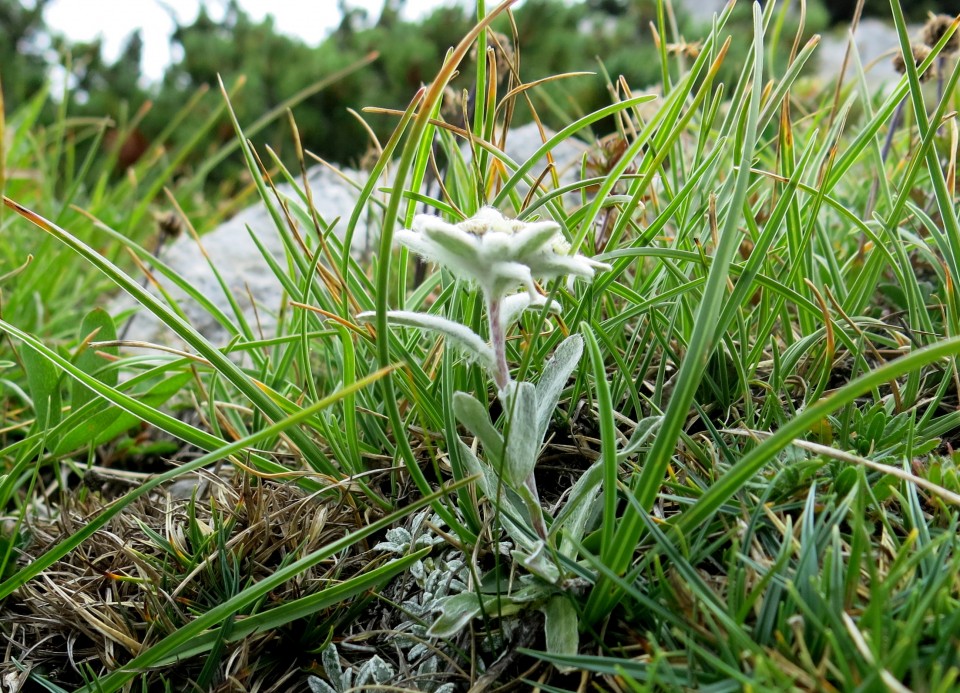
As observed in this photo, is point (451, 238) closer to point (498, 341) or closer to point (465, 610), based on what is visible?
point (498, 341)

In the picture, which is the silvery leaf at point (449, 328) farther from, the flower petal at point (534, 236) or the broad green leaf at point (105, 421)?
the broad green leaf at point (105, 421)

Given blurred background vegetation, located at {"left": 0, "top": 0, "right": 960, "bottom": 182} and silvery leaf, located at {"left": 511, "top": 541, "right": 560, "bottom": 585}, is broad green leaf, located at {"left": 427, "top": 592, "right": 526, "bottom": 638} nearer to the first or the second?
silvery leaf, located at {"left": 511, "top": 541, "right": 560, "bottom": 585}

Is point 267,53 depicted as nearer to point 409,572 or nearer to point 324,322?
point 324,322

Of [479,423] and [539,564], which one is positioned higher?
[479,423]

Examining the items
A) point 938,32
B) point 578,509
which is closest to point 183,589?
point 578,509

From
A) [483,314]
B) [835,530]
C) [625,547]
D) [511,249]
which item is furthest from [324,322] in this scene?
[835,530]

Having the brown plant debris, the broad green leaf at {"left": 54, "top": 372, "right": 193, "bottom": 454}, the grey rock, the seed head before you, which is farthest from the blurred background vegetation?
the brown plant debris

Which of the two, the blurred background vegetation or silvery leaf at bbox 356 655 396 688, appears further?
the blurred background vegetation

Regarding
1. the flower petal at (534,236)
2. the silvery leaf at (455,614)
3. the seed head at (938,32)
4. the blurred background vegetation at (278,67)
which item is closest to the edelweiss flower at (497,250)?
the flower petal at (534,236)
